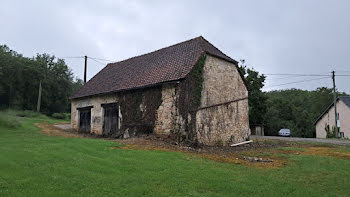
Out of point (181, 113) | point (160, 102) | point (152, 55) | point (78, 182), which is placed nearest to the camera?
point (78, 182)

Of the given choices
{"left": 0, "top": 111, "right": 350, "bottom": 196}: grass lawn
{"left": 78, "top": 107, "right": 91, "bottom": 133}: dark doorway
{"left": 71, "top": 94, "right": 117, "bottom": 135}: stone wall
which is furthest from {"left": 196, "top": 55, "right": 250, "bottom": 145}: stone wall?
{"left": 78, "top": 107, "right": 91, "bottom": 133}: dark doorway

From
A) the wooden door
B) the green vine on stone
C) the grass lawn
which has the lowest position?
the grass lawn

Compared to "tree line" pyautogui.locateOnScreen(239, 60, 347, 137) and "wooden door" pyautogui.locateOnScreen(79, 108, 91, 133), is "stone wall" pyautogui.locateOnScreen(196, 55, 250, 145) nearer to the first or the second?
"wooden door" pyautogui.locateOnScreen(79, 108, 91, 133)

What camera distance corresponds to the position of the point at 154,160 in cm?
910

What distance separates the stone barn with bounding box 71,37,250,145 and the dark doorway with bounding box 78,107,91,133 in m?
0.51

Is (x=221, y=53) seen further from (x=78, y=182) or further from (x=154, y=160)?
(x=78, y=182)

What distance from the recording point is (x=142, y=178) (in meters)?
6.65

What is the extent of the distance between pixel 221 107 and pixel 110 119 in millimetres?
8393

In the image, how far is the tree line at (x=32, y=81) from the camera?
42706mm

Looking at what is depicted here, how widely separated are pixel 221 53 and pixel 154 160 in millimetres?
12013

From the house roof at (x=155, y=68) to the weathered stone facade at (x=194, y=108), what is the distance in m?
0.52

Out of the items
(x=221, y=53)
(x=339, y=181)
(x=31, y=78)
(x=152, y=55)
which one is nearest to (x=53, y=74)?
(x=31, y=78)

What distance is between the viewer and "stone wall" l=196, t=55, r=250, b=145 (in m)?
15.9

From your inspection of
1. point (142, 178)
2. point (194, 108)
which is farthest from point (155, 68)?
point (142, 178)
